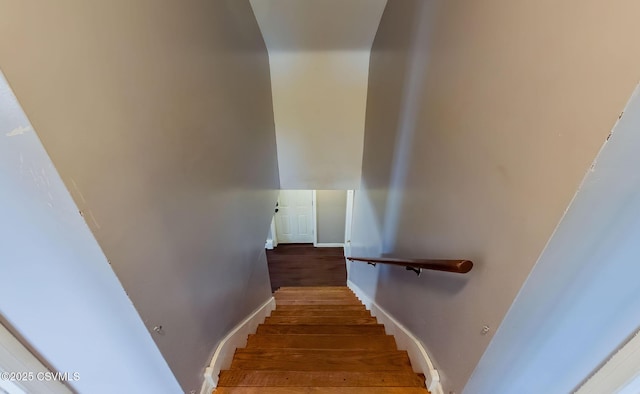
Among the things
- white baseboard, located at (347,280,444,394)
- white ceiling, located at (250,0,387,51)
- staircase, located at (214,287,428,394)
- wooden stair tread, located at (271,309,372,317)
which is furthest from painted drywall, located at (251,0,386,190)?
staircase, located at (214,287,428,394)

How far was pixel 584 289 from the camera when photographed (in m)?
0.65

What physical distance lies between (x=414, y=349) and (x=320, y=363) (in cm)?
54

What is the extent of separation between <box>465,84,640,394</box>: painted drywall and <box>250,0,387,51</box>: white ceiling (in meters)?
2.37

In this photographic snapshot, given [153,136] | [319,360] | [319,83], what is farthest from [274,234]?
[153,136]

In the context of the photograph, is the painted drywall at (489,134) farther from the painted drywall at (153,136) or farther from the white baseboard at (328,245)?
the white baseboard at (328,245)

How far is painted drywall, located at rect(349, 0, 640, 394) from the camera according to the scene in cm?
52

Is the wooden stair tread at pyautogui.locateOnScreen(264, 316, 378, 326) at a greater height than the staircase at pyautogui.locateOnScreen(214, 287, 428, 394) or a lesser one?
lesser

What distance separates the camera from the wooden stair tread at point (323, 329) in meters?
2.29

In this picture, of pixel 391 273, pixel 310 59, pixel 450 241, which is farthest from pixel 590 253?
pixel 310 59

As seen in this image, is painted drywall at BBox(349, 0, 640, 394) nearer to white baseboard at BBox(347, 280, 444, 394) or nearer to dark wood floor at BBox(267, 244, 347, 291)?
white baseboard at BBox(347, 280, 444, 394)

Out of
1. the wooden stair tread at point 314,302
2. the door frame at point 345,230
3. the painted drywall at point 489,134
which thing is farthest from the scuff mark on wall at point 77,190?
the door frame at point 345,230

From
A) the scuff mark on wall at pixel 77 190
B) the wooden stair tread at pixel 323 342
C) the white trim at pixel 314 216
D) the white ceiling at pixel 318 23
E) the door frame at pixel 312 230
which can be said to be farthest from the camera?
the door frame at pixel 312 230

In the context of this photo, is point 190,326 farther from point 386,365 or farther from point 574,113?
point 574,113

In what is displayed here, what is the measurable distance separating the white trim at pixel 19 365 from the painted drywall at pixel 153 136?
253 millimetres
